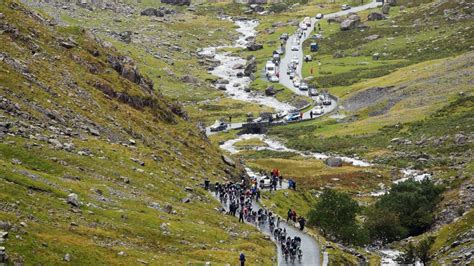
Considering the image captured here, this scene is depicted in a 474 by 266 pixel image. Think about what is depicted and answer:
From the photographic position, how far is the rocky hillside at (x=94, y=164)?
54.8m

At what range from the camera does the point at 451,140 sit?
143 metres

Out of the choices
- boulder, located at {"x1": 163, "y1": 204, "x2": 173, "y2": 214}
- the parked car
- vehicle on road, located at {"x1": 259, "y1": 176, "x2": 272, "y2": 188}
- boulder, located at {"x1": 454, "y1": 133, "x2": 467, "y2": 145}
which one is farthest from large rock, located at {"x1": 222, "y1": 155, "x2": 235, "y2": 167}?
the parked car

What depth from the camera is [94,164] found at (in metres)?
72.9

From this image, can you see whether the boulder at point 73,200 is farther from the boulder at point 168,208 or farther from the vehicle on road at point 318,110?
the vehicle on road at point 318,110

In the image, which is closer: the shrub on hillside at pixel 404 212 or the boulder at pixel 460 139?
the shrub on hillside at pixel 404 212

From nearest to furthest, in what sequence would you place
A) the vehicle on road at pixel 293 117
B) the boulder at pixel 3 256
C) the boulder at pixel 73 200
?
1. the boulder at pixel 3 256
2. the boulder at pixel 73 200
3. the vehicle on road at pixel 293 117

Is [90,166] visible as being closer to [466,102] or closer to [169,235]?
[169,235]

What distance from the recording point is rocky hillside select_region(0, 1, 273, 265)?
54.8 m

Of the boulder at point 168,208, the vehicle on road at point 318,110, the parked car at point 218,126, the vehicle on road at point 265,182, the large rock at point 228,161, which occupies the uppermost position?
the boulder at point 168,208

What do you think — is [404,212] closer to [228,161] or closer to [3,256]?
[228,161]

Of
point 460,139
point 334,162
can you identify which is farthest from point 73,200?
point 460,139

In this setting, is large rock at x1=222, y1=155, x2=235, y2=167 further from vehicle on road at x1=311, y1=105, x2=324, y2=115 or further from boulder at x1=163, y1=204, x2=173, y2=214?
vehicle on road at x1=311, y1=105, x2=324, y2=115

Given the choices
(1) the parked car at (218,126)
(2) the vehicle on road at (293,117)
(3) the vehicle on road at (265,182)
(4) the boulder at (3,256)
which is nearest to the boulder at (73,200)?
(4) the boulder at (3,256)

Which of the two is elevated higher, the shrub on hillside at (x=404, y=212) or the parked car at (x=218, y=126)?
the shrub on hillside at (x=404, y=212)
